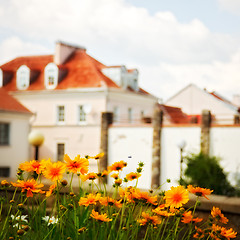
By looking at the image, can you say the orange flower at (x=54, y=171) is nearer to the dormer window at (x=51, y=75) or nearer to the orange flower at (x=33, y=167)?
the orange flower at (x=33, y=167)

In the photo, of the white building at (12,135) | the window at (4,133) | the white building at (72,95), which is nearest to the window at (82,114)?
the white building at (72,95)

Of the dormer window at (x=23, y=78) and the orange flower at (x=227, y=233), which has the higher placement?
the dormer window at (x=23, y=78)

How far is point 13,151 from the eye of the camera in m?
30.8

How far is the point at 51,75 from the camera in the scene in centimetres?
3722

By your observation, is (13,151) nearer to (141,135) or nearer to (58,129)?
(58,129)

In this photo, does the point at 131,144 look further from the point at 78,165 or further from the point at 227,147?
→ the point at 78,165

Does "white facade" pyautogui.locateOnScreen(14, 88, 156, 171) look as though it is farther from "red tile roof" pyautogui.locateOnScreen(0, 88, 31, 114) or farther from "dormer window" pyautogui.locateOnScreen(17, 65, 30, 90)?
"red tile roof" pyautogui.locateOnScreen(0, 88, 31, 114)

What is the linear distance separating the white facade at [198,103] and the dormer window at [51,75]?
1385 centimetres

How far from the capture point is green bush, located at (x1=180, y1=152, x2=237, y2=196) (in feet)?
63.2

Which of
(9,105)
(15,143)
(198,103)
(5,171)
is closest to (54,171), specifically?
(5,171)

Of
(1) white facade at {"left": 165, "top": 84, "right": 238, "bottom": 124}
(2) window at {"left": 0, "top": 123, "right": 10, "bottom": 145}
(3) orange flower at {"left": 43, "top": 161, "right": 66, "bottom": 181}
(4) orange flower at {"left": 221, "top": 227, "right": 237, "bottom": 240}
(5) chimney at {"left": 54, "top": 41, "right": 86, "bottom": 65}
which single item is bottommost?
(4) orange flower at {"left": 221, "top": 227, "right": 237, "bottom": 240}

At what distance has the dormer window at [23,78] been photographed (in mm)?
38094

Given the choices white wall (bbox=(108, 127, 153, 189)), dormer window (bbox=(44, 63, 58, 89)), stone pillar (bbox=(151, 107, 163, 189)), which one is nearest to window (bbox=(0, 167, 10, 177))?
white wall (bbox=(108, 127, 153, 189))

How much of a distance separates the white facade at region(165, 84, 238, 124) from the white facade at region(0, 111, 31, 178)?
1876cm
